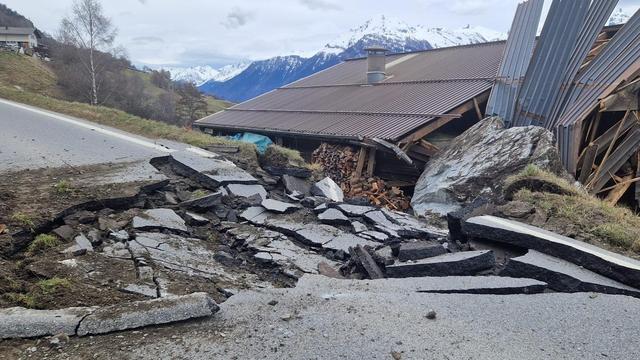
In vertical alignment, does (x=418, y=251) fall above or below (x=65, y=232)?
below

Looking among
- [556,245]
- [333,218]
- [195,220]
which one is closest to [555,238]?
[556,245]

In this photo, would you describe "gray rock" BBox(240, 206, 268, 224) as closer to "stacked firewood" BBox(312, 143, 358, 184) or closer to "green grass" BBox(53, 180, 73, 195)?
"green grass" BBox(53, 180, 73, 195)

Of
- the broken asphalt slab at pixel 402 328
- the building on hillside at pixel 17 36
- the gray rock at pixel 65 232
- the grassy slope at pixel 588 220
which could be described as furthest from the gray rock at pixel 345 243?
the building on hillside at pixel 17 36

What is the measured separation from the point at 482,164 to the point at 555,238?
194 inches

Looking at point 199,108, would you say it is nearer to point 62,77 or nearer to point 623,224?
point 62,77

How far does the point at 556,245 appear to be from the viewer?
439cm

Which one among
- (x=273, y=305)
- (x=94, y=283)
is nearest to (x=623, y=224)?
(x=273, y=305)

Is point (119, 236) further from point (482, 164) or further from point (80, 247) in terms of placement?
point (482, 164)

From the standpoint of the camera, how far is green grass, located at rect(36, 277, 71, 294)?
3.28m

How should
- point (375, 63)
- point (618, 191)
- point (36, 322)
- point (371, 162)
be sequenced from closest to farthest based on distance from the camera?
point (36, 322) → point (618, 191) → point (371, 162) → point (375, 63)

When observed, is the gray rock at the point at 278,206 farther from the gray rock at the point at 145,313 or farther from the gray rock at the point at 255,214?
the gray rock at the point at 145,313

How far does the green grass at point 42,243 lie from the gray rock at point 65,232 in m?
0.09

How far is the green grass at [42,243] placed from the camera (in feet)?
13.0

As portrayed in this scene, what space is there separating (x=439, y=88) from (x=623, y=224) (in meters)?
9.74
